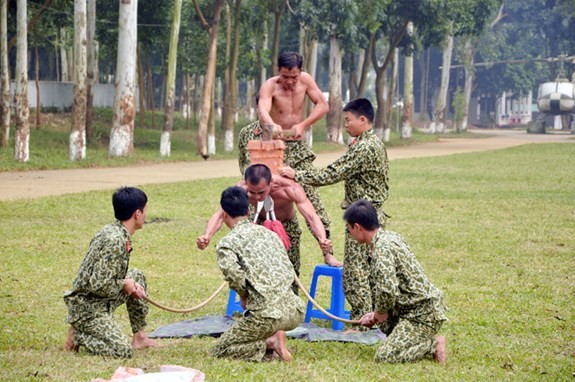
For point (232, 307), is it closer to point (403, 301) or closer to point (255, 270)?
point (255, 270)

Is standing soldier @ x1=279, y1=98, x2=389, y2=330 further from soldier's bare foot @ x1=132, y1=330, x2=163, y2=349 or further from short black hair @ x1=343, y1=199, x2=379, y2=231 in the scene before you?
soldier's bare foot @ x1=132, y1=330, x2=163, y2=349

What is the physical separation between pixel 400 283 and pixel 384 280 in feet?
0.77

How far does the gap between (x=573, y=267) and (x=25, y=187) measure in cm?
1248

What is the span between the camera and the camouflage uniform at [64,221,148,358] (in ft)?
25.6

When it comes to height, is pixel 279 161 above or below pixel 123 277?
above

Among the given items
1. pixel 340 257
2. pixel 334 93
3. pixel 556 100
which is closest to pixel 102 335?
pixel 340 257

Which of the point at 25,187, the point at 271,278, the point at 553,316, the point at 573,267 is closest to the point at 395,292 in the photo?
the point at 271,278

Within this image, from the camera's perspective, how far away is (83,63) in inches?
1111

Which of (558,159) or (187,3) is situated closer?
(558,159)

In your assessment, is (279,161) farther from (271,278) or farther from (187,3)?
(187,3)

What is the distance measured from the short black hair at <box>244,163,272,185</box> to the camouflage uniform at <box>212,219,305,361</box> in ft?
2.75

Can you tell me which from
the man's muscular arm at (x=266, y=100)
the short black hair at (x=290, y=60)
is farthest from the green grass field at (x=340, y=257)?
the short black hair at (x=290, y=60)

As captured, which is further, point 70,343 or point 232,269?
point 70,343

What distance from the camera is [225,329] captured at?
893 cm
